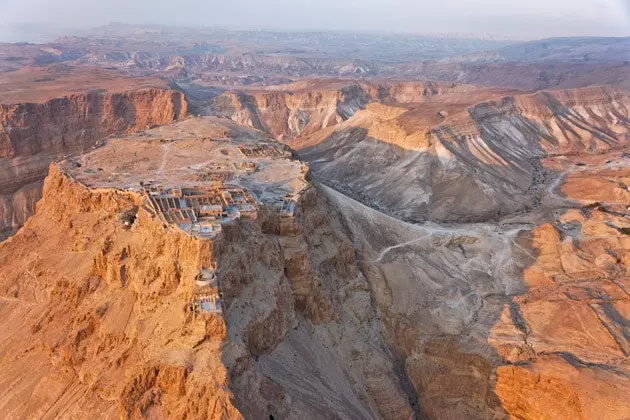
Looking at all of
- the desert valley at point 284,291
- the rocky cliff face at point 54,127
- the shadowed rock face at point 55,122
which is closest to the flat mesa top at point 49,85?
the shadowed rock face at point 55,122

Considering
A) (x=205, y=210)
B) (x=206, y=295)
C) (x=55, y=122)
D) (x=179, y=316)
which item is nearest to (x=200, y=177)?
(x=205, y=210)

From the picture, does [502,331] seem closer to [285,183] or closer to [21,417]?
[285,183]

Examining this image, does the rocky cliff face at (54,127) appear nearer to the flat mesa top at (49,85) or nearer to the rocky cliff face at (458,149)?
the flat mesa top at (49,85)

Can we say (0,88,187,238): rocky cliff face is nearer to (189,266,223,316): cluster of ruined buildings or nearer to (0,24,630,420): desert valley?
(0,24,630,420): desert valley

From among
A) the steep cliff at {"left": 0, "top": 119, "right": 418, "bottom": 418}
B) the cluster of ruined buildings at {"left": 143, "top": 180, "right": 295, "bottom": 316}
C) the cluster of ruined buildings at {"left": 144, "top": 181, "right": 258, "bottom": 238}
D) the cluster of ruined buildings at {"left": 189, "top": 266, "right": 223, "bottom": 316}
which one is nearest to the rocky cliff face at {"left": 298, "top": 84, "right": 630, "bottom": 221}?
the steep cliff at {"left": 0, "top": 119, "right": 418, "bottom": 418}

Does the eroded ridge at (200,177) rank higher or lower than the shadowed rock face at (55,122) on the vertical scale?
higher

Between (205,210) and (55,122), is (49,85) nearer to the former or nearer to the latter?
(55,122)
